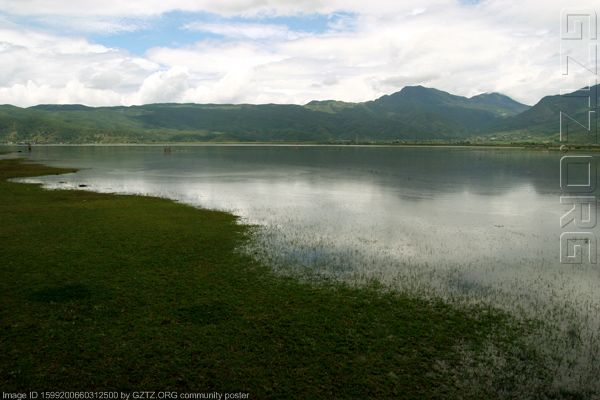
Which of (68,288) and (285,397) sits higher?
(68,288)

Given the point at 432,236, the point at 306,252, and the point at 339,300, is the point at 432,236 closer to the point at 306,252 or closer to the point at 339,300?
the point at 306,252

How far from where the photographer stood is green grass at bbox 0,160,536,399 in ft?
55.4

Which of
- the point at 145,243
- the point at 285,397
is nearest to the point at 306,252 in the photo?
the point at 145,243

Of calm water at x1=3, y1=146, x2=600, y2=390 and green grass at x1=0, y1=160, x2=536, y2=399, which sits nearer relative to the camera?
green grass at x1=0, y1=160, x2=536, y2=399

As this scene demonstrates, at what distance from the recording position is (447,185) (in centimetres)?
9600

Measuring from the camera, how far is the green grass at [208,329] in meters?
16.9

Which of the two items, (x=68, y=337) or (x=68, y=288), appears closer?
(x=68, y=337)

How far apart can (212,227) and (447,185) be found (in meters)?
67.6

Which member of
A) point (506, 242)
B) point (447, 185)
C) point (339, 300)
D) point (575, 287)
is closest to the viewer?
point (339, 300)

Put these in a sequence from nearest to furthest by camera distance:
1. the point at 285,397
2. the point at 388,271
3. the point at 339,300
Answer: the point at 285,397 < the point at 339,300 < the point at 388,271

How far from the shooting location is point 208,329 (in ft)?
69.3

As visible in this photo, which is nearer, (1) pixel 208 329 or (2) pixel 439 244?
(1) pixel 208 329

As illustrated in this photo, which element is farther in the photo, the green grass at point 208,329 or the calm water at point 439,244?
the calm water at point 439,244

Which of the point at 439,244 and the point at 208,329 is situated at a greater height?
the point at 439,244
